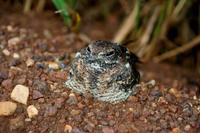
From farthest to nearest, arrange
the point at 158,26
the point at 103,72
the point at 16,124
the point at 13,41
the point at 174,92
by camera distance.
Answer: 1. the point at 158,26
2. the point at 13,41
3. the point at 174,92
4. the point at 103,72
5. the point at 16,124

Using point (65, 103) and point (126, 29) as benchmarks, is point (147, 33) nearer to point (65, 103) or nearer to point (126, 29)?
point (126, 29)

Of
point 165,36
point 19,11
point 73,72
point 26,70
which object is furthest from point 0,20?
point 165,36

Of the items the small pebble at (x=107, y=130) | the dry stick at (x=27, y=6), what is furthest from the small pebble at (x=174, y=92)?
the dry stick at (x=27, y=6)

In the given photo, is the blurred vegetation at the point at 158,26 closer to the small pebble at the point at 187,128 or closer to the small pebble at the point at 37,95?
the small pebble at the point at 37,95

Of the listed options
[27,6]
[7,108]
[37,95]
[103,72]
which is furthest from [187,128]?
[27,6]

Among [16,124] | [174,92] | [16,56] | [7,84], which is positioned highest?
[16,56]

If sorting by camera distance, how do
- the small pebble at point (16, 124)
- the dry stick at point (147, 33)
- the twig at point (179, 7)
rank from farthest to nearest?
the dry stick at point (147, 33)
the twig at point (179, 7)
the small pebble at point (16, 124)

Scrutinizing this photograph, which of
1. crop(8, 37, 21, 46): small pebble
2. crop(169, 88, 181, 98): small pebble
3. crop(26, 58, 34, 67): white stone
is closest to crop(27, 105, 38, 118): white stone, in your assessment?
crop(26, 58, 34, 67): white stone
